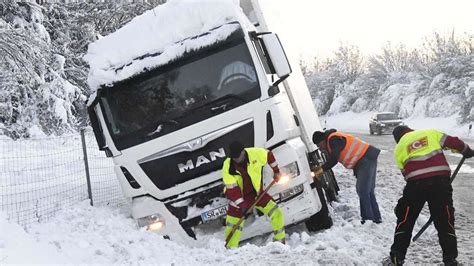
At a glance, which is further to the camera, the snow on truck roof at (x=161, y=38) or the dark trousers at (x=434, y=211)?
the snow on truck roof at (x=161, y=38)

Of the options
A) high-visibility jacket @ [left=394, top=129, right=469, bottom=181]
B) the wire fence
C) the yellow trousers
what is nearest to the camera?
high-visibility jacket @ [left=394, top=129, right=469, bottom=181]

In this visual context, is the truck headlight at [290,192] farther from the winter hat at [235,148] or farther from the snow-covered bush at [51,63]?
the snow-covered bush at [51,63]

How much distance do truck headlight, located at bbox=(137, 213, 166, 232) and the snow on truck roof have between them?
5.86ft

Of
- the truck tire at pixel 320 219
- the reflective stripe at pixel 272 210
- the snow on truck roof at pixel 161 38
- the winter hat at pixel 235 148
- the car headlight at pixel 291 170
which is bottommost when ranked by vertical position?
the truck tire at pixel 320 219

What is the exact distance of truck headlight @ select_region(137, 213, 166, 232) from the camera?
6.16 metres

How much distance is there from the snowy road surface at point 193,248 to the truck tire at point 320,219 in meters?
0.14

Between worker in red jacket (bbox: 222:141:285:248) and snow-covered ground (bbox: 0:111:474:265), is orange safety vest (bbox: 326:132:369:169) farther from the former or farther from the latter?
worker in red jacket (bbox: 222:141:285:248)

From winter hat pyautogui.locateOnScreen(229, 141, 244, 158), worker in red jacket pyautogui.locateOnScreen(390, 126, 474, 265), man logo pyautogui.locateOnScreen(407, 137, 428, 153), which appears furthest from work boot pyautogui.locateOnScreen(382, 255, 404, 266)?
winter hat pyautogui.locateOnScreen(229, 141, 244, 158)

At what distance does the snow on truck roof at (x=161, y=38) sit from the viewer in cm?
604

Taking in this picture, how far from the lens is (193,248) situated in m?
5.93

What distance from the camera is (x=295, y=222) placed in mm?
5996

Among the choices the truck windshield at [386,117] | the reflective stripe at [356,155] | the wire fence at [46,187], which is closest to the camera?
the reflective stripe at [356,155]

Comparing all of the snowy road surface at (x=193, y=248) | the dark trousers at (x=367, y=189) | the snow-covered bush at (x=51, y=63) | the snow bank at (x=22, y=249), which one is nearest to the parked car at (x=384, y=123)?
the snow-covered bush at (x=51, y=63)

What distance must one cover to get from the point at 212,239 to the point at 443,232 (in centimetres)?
269
